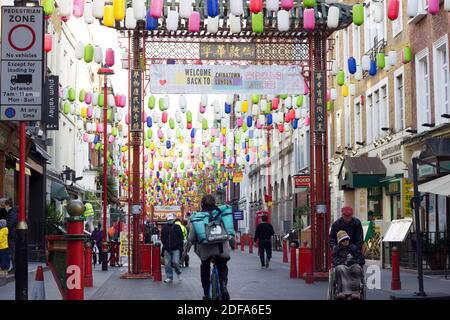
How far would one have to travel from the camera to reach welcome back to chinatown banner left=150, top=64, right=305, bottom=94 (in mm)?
24234

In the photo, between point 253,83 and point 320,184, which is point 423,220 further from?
point 253,83

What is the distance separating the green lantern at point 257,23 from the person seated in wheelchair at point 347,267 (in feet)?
32.9

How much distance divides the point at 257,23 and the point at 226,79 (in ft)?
7.52

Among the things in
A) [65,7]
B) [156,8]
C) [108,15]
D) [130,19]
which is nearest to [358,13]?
[156,8]

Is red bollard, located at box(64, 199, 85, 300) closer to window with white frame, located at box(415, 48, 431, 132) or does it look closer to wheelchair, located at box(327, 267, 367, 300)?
wheelchair, located at box(327, 267, 367, 300)

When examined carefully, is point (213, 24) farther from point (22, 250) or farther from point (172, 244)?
point (22, 250)

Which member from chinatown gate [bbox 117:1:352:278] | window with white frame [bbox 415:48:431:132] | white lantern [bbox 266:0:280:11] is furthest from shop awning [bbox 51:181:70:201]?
white lantern [bbox 266:0:280:11]

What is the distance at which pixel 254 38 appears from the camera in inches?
975

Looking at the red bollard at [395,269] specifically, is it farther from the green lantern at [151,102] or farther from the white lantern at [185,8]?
the green lantern at [151,102]

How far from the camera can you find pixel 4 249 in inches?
803

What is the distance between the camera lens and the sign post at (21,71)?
39.3 ft

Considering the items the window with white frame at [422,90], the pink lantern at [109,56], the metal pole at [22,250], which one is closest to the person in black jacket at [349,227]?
the metal pole at [22,250]

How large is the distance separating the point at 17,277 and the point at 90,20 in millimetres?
10988
